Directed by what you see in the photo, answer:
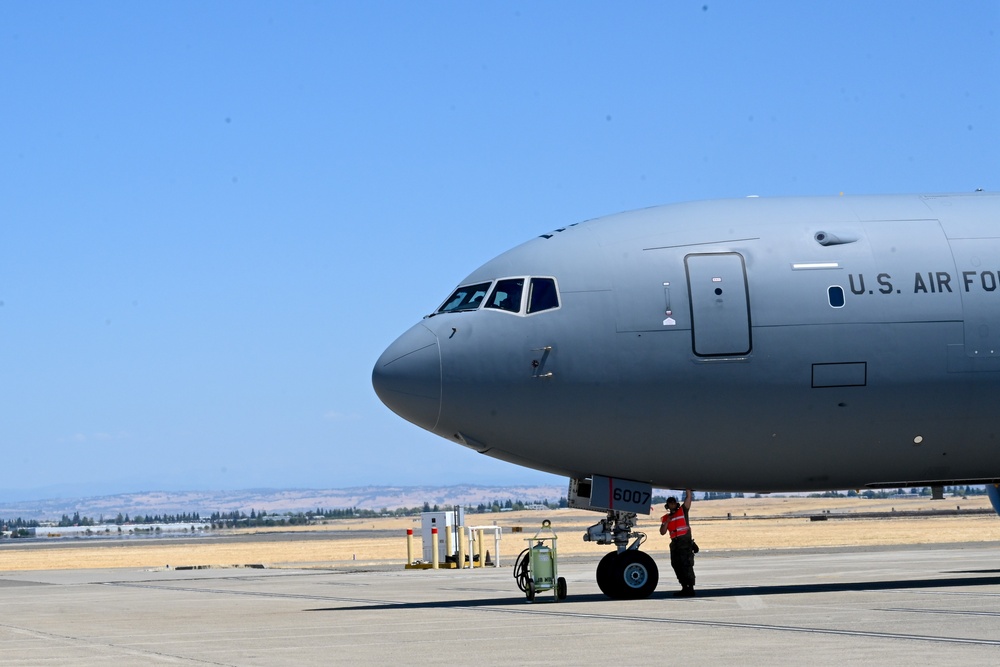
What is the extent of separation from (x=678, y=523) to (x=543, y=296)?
504 centimetres

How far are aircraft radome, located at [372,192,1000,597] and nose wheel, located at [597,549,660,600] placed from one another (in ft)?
0.09

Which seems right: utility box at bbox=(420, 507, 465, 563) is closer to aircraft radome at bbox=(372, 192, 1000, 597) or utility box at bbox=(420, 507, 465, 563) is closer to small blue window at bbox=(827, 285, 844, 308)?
aircraft radome at bbox=(372, 192, 1000, 597)

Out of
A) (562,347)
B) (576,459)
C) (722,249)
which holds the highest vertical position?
(722,249)

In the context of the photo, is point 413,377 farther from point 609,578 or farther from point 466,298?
point 609,578

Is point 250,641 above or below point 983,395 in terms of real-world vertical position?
below

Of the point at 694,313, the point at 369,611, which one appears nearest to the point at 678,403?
the point at 694,313

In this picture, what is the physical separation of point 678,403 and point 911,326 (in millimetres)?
4217

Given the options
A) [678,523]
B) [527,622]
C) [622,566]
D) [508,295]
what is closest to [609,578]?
[622,566]

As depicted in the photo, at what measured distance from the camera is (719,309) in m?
23.3

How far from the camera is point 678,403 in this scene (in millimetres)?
23188

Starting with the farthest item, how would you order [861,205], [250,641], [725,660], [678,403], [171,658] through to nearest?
[861,205], [678,403], [250,641], [171,658], [725,660]

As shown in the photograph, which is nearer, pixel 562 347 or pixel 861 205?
pixel 562 347

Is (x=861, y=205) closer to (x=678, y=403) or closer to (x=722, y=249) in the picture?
(x=722, y=249)

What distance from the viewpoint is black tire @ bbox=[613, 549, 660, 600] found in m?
23.9
